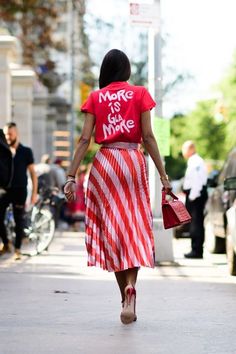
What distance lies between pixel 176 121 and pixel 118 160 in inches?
4438

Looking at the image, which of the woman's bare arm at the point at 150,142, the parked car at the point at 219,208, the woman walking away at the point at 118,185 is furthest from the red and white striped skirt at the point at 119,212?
the parked car at the point at 219,208

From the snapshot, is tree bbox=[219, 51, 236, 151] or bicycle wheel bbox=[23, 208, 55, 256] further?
tree bbox=[219, 51, 236, 151]

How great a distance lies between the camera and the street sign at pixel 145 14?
16.0 m

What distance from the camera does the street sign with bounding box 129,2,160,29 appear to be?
1603 cm

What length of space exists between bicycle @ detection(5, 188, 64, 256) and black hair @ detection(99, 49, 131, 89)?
8532 mm

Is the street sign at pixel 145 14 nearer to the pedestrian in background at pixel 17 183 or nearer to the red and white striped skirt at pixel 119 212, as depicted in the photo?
the pedestrian in background at pixel 17 183

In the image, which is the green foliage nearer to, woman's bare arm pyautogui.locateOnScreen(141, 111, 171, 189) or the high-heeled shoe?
woman's bare arm pyautogui.locateOnScreen(141, 111, 171, 189)

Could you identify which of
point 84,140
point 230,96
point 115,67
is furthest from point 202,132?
point 84,140

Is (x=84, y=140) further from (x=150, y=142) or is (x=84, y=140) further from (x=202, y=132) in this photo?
(x=202, y=132)

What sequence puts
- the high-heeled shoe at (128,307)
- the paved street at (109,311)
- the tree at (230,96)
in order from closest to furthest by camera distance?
the paved street at (109,311) → the high-heeled shoe at (128,307) → the tree at (230,96)

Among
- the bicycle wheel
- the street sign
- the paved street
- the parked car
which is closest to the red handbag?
the paved street

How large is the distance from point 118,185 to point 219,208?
9.23 metres

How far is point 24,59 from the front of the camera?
137 feet

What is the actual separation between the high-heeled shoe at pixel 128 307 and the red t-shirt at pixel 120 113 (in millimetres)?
1081
